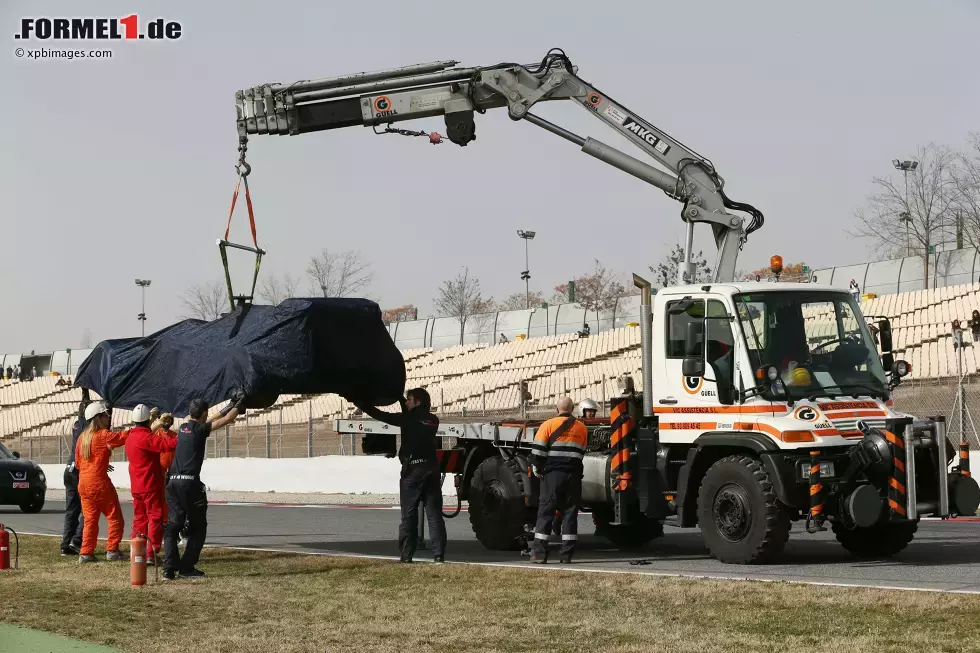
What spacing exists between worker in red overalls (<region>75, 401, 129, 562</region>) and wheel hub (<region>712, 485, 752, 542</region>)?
652cm

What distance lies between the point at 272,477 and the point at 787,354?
20.5 metres

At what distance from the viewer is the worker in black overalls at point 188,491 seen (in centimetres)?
A: 1308

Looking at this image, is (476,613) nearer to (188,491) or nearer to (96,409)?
(188,491)

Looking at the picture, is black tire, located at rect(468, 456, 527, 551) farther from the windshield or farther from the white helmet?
the white helmet

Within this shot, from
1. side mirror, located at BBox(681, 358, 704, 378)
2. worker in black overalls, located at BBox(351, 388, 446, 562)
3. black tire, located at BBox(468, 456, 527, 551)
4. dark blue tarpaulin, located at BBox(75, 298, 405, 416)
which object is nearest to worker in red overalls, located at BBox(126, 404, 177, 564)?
dark blue tarpaulin, located at BBox(75, 298, 405, 416)

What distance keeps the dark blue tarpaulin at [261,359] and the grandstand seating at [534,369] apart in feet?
42.7

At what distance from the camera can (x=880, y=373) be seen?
13.9 metres

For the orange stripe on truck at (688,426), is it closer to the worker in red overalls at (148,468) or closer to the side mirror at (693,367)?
the side mirror at (693,367)

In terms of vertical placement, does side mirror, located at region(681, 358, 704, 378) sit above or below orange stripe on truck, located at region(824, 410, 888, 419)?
above

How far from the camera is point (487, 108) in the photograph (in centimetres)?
1642

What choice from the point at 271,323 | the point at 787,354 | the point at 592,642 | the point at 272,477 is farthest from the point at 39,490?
the point at 592,642

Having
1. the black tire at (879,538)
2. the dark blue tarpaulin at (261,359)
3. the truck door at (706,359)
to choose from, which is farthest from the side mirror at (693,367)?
the dark blue tarpaulin at (261,359)

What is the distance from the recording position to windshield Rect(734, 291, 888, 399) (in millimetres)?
13453

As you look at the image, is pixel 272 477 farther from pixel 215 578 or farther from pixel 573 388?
pixel 215 578
